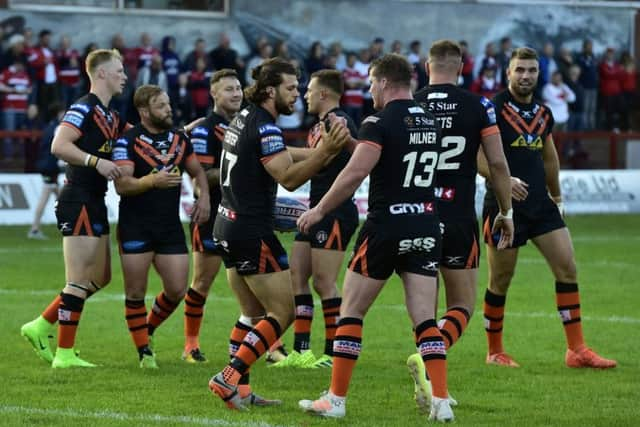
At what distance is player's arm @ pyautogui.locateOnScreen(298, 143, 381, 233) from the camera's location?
8305 millimetres

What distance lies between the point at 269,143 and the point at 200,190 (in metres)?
2.13

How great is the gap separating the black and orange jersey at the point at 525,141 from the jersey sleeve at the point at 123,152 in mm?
2841

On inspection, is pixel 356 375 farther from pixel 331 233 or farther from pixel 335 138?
pixel 335 138

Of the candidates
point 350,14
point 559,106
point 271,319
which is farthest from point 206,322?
point 350,14

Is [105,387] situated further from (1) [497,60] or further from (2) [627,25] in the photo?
(2) [627,25]

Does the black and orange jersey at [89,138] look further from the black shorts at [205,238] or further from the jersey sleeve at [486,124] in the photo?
the jersey sleeve at [486,124]

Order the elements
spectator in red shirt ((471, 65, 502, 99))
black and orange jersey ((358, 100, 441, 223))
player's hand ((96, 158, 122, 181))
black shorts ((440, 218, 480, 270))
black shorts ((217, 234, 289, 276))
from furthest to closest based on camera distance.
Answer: spectator in red shirt ((471, 65, 502, 99))
player's hand ((96, 158, 122, 181))
black shorts ((440, 218, 480, 270))
black shorts ((217, 234, 289, 276))
black and orange jersey ((358, 100, 441, 223))

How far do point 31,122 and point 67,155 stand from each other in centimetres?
1693

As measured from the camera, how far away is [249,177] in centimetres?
898

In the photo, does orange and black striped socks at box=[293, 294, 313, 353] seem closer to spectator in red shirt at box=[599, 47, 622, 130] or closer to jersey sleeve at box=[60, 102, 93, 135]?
jersey sleeve at box=[60, 102, 93, 135]

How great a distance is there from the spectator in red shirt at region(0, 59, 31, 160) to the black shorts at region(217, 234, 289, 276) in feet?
60.2

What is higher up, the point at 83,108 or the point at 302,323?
the point at 83,108

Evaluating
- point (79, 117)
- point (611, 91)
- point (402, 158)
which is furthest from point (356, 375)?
point (611, 91)

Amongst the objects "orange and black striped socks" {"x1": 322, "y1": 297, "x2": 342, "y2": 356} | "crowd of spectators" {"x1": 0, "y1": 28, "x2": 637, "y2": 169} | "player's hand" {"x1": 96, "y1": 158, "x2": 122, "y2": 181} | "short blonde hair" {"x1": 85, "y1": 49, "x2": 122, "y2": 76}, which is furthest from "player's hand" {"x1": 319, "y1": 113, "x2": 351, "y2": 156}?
"crowd of spectators" {"x1": 0, "y1": 28, "x2": 637, "y2": 169}
